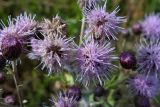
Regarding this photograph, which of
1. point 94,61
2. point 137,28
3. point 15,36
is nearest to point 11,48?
point 15,36

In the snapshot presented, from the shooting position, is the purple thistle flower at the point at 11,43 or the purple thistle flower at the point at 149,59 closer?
the purple thistle flower at the point at 11,43

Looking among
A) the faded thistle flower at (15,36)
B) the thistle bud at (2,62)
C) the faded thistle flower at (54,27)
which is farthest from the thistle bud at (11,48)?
the faded thistle flower at (54,27)

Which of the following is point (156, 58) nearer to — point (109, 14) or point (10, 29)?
point (109, 14)

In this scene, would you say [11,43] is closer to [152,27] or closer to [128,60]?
[128,60]

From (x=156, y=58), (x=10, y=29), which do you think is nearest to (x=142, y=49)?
(x=156, y=58)

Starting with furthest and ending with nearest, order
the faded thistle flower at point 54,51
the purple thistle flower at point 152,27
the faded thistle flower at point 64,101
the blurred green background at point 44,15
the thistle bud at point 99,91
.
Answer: the blurred green background at point 44,15 < the purple thistle flower at point 152,27 < the thistle bud at point 99,91 < the faded thistle flower at point 64,101 < the faded thistle flower at point 54,51

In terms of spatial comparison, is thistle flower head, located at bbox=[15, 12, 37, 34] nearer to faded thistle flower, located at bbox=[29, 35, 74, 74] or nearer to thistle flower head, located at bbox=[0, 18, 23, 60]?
thistle flower head, located at bbox=[0, 18, 23, 60]

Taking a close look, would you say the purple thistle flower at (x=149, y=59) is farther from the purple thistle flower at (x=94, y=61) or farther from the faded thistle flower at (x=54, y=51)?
the faded thistle flower at (x=54, y=51)
